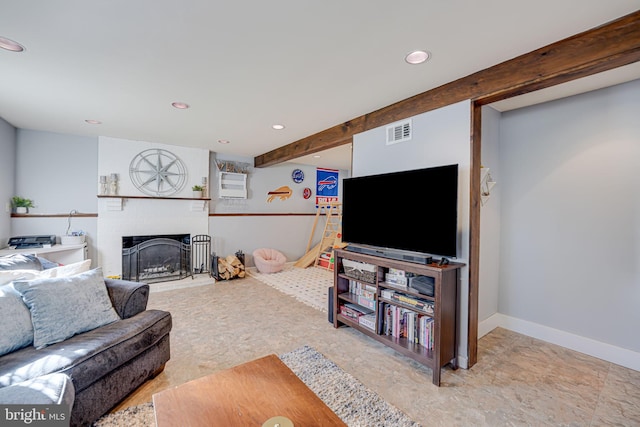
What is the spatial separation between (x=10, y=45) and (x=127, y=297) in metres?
1.89

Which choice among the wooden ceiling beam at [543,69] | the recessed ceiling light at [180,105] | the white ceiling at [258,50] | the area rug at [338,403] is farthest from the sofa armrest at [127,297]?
the wooden ceiling beam at [543,69]

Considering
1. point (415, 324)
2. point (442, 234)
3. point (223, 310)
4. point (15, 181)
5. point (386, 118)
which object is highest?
point (386, 118)

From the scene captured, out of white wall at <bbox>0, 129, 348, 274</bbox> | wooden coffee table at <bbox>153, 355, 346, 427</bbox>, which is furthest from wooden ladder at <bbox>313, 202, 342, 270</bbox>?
wooden coffee table at <bbox>153, 355, 346, 427</bbox>

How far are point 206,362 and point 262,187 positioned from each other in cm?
407

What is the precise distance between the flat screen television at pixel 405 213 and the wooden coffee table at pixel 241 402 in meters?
1.40

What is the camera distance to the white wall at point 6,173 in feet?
11.2

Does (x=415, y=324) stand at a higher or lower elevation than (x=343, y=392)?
higher

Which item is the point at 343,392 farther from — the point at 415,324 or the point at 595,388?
the point at 595,388

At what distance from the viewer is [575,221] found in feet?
8.48

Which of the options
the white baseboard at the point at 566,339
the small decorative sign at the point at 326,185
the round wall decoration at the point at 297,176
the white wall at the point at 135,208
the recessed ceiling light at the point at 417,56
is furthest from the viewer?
the small decorative sign at the point at 326,185

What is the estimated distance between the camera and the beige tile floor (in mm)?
1747

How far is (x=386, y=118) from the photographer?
2877 mm

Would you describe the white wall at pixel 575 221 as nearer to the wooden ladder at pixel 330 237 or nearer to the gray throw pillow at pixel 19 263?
the wooden ladder at pixel 330 237

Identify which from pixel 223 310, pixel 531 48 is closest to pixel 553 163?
pixel 531 48
